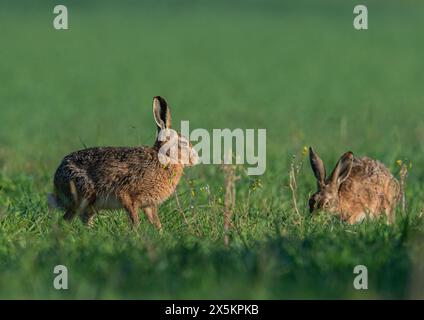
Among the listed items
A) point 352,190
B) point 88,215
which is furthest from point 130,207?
point 352,190

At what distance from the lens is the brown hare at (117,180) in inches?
353

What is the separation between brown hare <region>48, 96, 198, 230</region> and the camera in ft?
29.4

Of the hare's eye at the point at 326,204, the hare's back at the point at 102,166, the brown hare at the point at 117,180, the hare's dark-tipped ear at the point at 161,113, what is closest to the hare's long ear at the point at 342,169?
the hare's eye at the point at 326,204

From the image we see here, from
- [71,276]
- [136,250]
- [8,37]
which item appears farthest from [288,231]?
[8,37]

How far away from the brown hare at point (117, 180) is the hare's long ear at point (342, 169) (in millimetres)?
1719

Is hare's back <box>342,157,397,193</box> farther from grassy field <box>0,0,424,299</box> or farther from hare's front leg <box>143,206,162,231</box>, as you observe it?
hare's front leg <box>143,206,162,231</box>

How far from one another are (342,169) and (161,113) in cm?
204

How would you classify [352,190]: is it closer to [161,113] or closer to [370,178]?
[370,178]

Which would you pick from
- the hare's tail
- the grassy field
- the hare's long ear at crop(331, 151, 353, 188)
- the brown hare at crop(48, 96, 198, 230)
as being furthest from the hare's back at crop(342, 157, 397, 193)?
the hare's tail

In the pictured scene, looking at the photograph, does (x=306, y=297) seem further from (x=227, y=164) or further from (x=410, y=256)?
(x=227, y=164)

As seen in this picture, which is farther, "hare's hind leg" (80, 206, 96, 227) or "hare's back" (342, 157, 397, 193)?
"hare's back" (342, 157, 397, 193)

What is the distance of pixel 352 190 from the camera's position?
399 inches

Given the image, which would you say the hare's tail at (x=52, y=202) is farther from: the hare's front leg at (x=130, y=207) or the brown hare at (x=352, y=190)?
the brown hare at (x=352, y=190)

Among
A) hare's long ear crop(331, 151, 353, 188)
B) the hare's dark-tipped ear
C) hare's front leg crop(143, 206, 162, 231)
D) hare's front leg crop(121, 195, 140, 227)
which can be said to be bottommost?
hare's front leg crop(143, 206, 162, 231)
